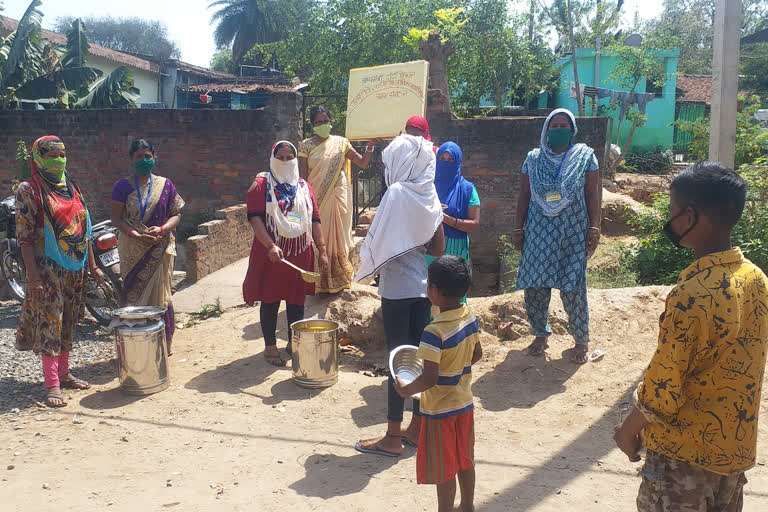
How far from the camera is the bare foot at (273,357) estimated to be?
16.6 ft

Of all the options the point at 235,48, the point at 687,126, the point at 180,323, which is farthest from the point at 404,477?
the point at 235,48

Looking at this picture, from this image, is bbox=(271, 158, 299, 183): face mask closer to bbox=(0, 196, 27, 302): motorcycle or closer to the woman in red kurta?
the woman in red kurta

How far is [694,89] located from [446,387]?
91.3 feet

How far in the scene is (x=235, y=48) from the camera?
4016 cm

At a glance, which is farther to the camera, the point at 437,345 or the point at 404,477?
the point at 404,477

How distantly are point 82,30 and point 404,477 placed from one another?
57.3ft

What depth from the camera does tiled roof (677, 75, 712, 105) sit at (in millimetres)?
25297

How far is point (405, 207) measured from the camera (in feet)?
11.5

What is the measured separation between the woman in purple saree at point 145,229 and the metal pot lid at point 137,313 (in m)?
0.49

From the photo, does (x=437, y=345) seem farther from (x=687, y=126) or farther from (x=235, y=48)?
(x=235, y=48)

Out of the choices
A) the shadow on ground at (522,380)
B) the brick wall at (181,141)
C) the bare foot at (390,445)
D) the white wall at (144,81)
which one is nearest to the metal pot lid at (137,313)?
the bare foot at (390,445)

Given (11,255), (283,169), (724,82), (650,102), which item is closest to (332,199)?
(283,169)

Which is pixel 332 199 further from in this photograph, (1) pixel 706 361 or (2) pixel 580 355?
(1) pixel 706 361

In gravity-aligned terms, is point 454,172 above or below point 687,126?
below
